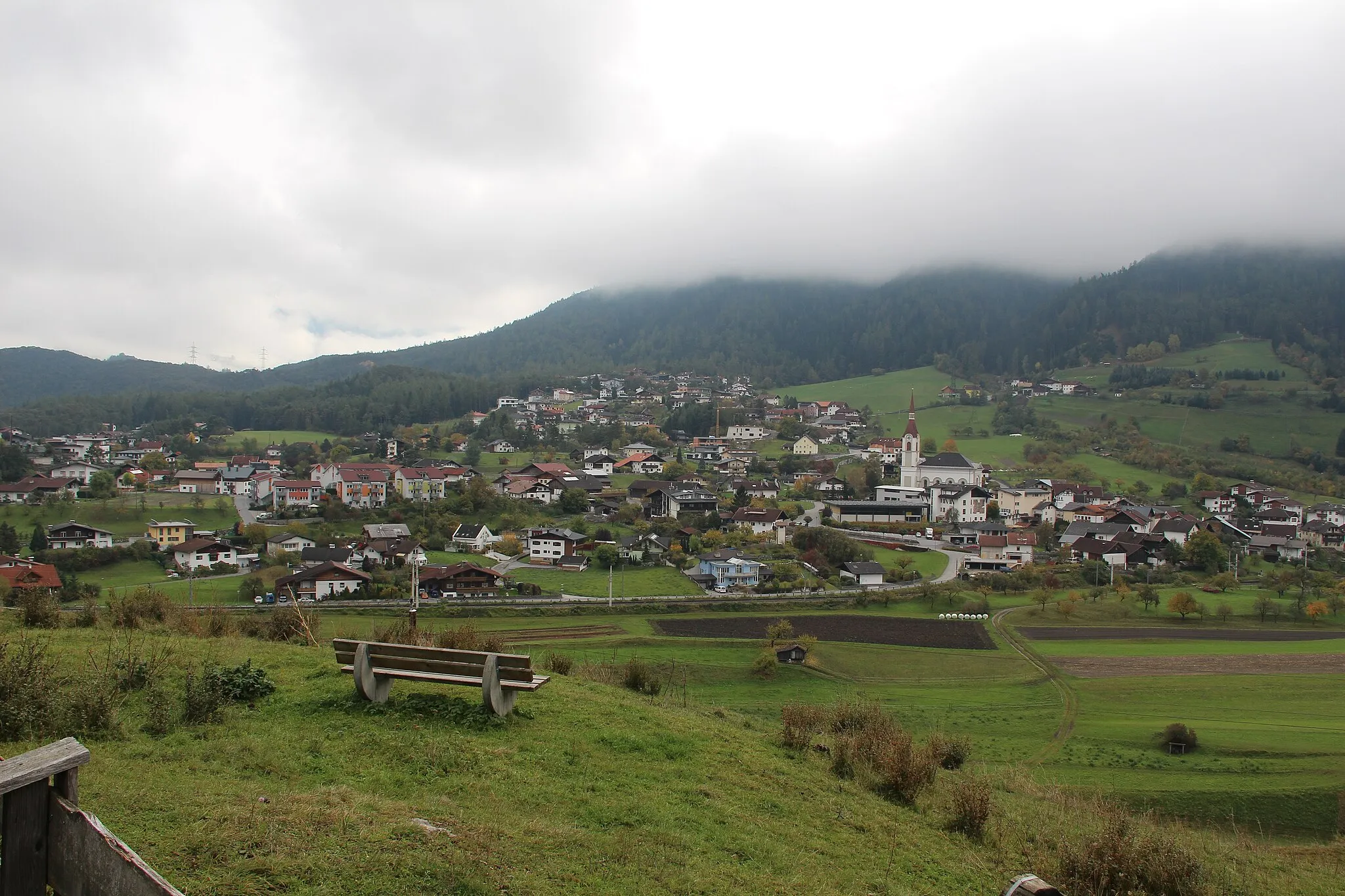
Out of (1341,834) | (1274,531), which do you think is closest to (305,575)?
(1341,834)

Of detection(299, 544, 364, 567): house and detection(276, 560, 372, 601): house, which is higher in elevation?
detection(299, 544, 364, 567): house

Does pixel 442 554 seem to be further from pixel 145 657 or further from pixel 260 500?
pixel 145 657

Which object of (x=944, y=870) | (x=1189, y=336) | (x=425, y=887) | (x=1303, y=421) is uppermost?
(x=1189, y=336)

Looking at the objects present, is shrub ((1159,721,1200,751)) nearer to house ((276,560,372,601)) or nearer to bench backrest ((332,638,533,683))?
bench backrest ((332,638,533,683))

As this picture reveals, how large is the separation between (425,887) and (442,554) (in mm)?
41201

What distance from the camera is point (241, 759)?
5.29 meters

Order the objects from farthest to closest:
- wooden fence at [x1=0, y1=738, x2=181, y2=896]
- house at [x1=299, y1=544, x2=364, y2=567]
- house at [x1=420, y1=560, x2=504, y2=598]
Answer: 1. house at [x1=299, y1=544, x2=364, y2=567]
2. house at [x1=420, y1=560, x2=504, y2=598]
3. wooden fence at [x1=0, y1=738, x2=181, y2=896]

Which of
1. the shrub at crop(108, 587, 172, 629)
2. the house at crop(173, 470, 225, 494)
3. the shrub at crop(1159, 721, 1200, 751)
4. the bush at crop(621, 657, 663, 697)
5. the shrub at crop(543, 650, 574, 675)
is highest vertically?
the shrub at crop(108, 587, 172, 629)

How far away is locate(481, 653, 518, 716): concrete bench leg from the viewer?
643cm

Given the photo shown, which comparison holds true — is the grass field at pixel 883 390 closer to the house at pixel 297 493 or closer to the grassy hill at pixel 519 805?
the house at pixel 297 493

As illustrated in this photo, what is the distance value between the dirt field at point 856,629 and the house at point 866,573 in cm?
629

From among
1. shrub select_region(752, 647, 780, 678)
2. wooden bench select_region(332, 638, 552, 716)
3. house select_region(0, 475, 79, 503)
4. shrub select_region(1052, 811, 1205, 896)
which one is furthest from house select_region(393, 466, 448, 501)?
shrub select_region(1052, 811, 1205, 896)

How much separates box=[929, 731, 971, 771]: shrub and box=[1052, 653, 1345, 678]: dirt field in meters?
18.7

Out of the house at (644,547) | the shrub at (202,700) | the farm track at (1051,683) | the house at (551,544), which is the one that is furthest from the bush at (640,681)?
the house at (551,544)
